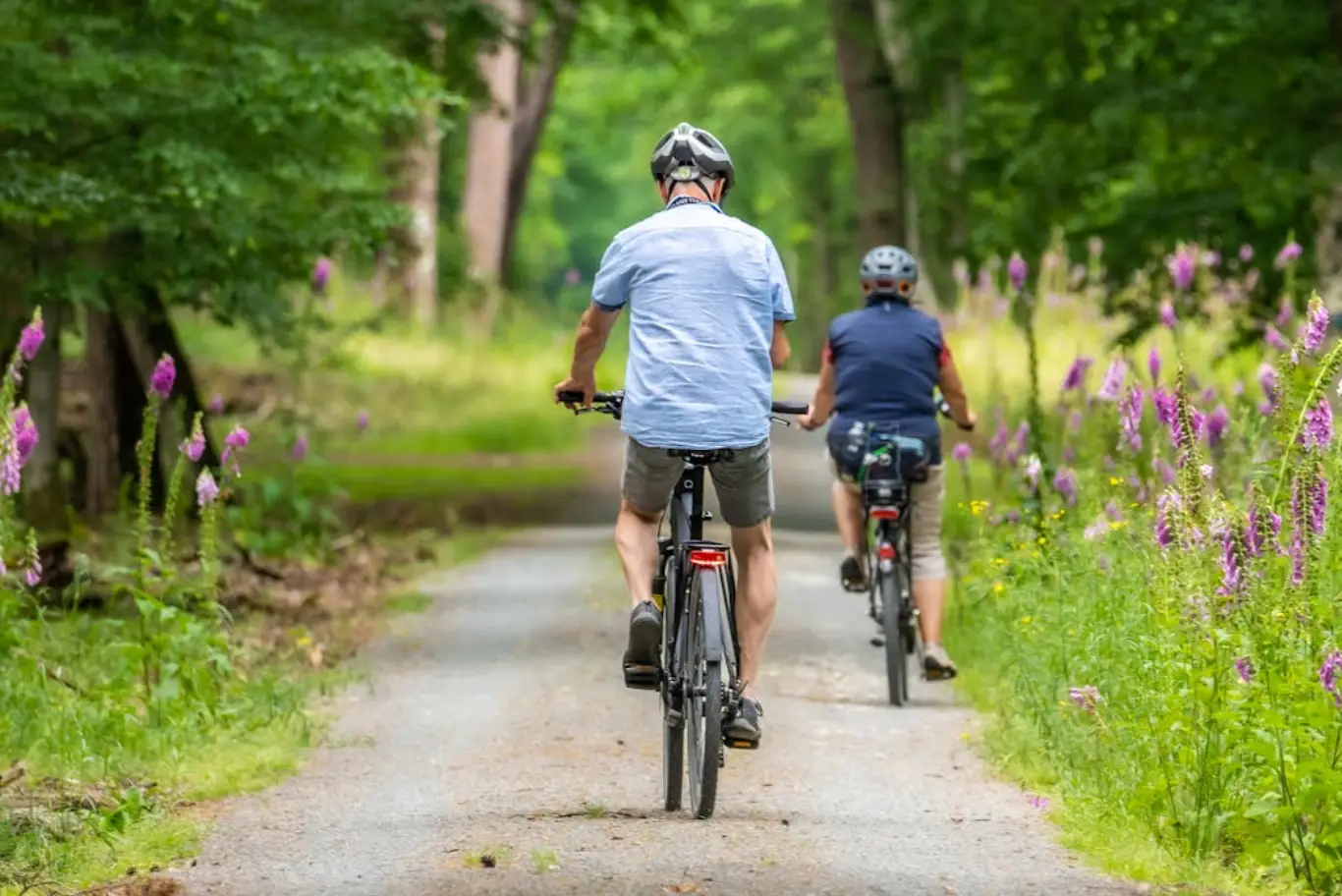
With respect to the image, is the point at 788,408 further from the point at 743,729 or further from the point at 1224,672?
the point at 1224,672

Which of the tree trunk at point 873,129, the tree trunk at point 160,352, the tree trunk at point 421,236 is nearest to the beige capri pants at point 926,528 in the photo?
the tree trunk at point 160,352

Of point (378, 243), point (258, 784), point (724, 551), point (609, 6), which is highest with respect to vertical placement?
point (609, 6)

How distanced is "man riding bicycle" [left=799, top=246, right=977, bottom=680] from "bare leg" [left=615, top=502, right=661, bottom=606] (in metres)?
3.05

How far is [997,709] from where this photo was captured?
428 inches

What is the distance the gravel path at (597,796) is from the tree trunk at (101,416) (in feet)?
13.9

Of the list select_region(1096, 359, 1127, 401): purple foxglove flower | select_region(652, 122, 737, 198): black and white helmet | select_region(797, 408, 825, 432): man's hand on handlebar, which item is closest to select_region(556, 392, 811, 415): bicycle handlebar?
select_region(652, 122, 737, 198): black and white helmet

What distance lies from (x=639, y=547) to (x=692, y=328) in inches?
30.9

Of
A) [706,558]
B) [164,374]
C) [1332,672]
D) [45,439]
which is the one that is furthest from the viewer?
[45,439]

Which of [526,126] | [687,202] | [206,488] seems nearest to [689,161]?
[687,202]

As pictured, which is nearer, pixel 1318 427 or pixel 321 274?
pixel 1318 427

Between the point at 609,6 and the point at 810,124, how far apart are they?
2946 centimetres

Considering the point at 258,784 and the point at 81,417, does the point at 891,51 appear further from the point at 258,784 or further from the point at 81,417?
the point at 258,784

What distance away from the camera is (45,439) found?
15.2m

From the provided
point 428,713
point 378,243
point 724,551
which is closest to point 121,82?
point 378,243
